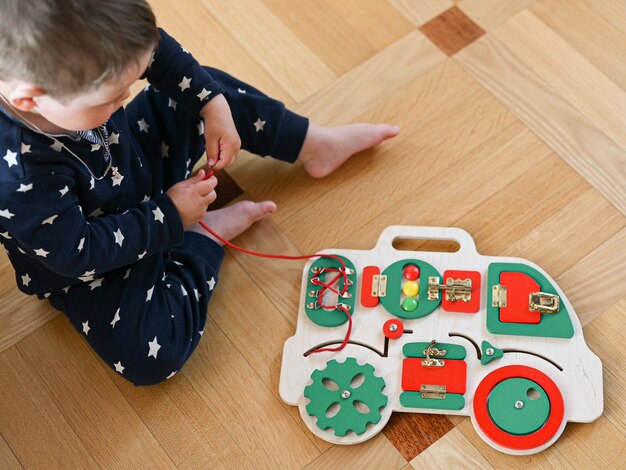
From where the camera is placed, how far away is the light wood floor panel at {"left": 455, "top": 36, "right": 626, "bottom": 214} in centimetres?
116

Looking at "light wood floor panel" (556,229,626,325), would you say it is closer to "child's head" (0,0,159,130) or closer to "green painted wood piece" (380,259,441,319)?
"green painted wood piece" (380,259,441,319)

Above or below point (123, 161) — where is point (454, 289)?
below

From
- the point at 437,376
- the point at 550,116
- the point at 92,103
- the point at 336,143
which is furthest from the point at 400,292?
the point at 92,103

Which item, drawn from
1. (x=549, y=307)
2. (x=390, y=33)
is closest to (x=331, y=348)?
(x=549, y=307)

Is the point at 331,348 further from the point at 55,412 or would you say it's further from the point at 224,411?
the point at 55,412

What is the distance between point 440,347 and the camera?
105 centimetres

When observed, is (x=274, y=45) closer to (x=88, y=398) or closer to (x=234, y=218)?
(x=234, y=218)

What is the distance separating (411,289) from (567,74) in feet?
1.41

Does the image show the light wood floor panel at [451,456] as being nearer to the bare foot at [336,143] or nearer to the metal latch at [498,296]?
the metal latch at [498,296]

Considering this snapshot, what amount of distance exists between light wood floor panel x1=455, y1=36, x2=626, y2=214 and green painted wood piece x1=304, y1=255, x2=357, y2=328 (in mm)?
356

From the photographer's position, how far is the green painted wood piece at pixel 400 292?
1.08m

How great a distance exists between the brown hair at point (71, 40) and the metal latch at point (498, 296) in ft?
1.80

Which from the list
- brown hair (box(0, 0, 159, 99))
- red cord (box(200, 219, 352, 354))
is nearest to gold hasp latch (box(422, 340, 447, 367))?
red cord (box(200, 219, 352, 354))

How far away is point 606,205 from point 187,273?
585 millimetres
